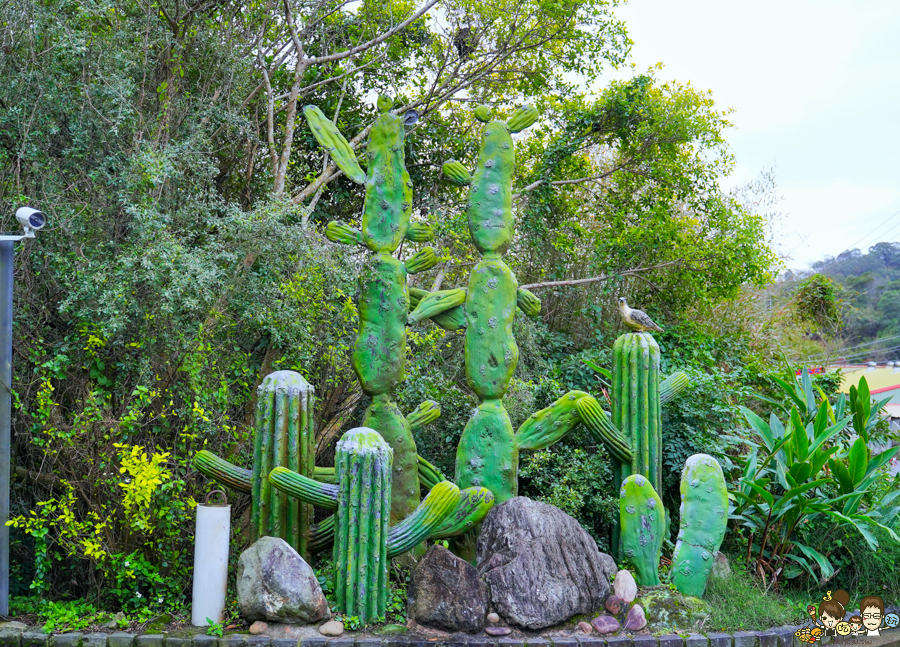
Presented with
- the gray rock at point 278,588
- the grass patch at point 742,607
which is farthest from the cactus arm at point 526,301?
the gray rock at point 278,588

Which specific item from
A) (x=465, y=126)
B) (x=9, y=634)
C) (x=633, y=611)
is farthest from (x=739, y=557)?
(x=465, y=126)

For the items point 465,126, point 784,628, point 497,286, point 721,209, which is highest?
point 465,126

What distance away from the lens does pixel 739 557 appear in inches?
215

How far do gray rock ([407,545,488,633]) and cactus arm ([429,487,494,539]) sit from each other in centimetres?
28

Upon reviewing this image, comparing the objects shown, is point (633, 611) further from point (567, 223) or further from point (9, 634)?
point (567, 223)

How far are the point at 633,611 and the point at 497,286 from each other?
2314 mm

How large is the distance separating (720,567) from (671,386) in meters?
1.39

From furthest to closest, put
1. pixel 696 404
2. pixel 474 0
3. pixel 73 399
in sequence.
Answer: pixel 474 0 → pixel 696 404 → pixel 73 399

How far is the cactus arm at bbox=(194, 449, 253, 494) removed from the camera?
4605mm

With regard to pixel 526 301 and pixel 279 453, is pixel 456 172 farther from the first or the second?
pixel 279 453

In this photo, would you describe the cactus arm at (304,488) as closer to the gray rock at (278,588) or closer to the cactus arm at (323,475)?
the gray rock at (278,588)

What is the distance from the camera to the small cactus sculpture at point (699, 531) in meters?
4.86

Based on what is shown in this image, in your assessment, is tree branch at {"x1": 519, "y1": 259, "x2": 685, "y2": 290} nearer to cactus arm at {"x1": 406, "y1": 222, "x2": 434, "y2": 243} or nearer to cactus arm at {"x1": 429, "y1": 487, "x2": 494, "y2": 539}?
cactus arm at {"x1": 406, "y1": 222, "x2": 434, "y2": 243}

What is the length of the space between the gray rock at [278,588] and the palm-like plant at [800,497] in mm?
3121
